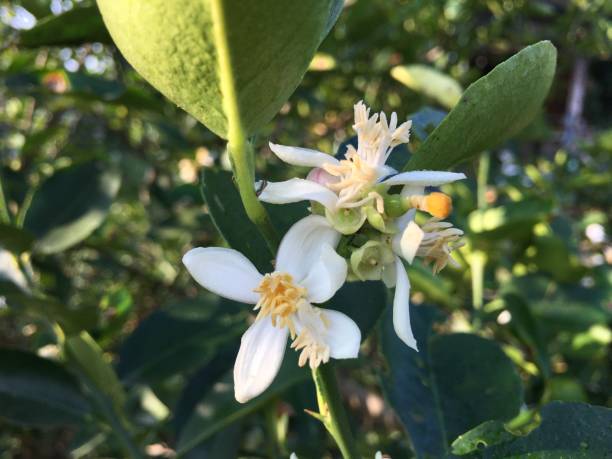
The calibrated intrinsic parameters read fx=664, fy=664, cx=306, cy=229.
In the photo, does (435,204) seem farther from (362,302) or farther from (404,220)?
(362,302)

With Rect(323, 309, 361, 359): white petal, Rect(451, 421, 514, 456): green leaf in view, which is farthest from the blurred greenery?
Rect(323, 309, 361, 359): white petal

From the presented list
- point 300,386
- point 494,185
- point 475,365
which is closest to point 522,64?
point 475,365

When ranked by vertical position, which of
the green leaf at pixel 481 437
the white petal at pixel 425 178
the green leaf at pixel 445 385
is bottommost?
the green leaf at pixel 445 385

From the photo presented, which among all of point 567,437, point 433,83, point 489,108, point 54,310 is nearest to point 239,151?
point 489,108

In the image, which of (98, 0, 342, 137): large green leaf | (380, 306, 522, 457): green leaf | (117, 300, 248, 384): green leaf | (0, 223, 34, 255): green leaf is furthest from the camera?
(117, 300, 248, 384): green leaf

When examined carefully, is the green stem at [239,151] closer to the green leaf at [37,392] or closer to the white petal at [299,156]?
the white petal at [299,156]

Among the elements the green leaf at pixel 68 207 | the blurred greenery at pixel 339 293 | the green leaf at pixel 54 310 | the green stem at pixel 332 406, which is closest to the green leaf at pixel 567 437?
the blurred greenery at pixel 339 293

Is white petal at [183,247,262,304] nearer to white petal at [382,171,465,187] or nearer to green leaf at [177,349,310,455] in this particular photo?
white petal at [382,171,465,187]
